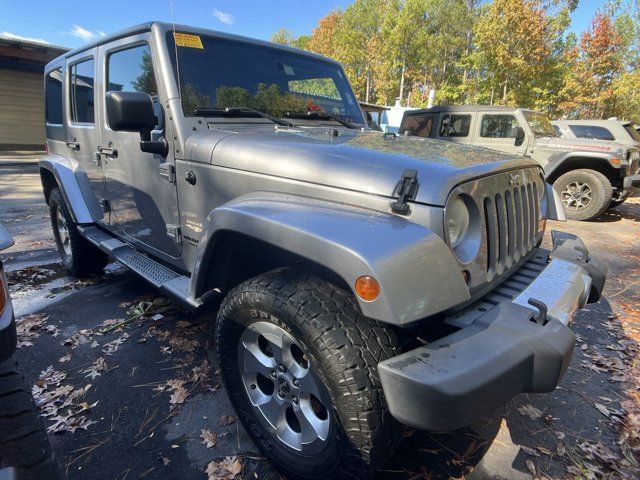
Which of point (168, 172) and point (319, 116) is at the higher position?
point (319, 116)

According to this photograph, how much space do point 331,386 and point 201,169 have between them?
1.41 meters

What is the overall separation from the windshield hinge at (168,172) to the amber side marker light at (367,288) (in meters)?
1.62

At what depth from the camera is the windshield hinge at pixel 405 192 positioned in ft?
4.94

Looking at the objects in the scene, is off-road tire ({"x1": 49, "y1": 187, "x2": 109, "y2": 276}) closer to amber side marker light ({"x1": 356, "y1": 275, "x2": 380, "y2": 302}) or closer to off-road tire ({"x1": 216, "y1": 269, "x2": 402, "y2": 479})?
off-road tire ({"x1": 216, "y1": 269, "x2": 402, "y2": 479})

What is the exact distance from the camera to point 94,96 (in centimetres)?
321

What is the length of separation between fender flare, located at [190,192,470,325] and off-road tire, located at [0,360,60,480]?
0.94 metres

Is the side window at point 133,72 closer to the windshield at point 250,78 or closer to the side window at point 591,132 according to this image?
the windshield at point 250,78

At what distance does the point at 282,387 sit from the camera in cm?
179

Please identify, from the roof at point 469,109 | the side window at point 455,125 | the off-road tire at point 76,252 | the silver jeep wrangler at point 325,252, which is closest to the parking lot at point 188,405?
the off-road tire at point 76,252

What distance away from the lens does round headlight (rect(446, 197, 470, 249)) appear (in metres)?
1.58

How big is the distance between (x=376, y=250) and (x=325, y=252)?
184 millimetres

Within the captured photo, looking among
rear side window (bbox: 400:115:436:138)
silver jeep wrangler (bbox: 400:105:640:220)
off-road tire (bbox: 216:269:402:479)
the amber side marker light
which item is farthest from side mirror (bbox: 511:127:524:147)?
the amber side marker light

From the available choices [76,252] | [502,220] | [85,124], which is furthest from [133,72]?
[502,220]

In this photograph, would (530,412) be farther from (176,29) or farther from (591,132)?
(591,132)
